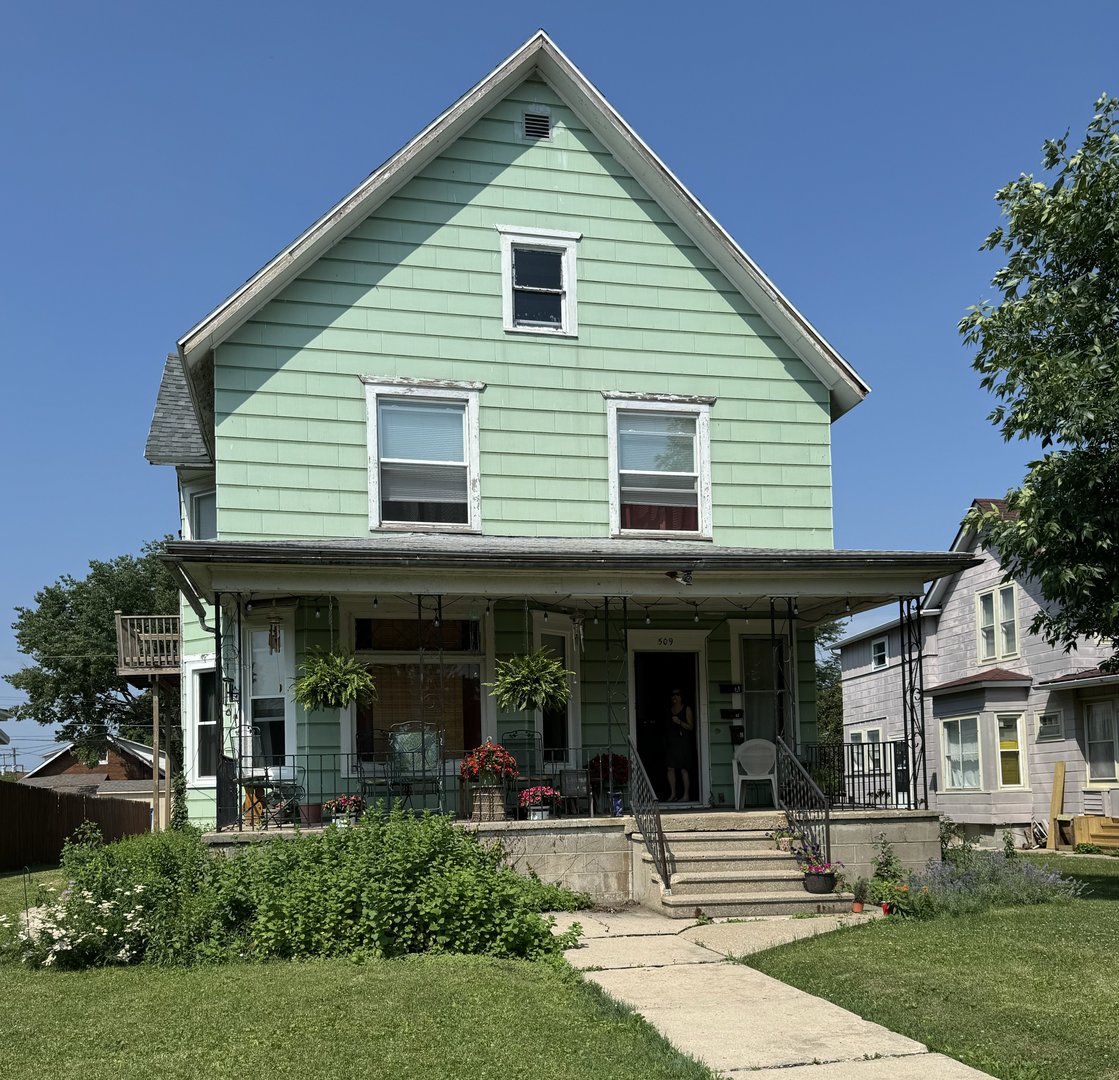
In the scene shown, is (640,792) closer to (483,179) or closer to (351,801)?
(351,801)

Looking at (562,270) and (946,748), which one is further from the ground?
(562,270)

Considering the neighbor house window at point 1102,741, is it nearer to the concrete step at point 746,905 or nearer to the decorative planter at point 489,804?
the concrete step at point 746,905

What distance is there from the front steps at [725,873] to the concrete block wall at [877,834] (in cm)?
70

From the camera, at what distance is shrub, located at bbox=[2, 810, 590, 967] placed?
934 centimetres

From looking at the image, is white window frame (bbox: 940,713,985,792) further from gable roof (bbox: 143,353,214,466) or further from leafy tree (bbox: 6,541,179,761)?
leafy tree (bbox: 6,541,179,761)

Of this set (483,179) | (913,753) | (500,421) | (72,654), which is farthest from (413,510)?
(72,654)

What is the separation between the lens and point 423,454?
51.4ft

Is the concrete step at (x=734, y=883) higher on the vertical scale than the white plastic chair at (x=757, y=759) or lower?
lower

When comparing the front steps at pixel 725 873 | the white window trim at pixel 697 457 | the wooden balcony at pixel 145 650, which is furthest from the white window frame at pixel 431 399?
the wooden balcony at pixel 145 650

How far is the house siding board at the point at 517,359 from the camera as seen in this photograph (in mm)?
15234

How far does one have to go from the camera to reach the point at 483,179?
16.3 metres

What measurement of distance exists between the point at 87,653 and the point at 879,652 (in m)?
39.5

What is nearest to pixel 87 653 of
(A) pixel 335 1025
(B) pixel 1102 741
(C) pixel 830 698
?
(C) pixel 830 698

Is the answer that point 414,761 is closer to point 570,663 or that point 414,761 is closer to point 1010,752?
point 570,663
